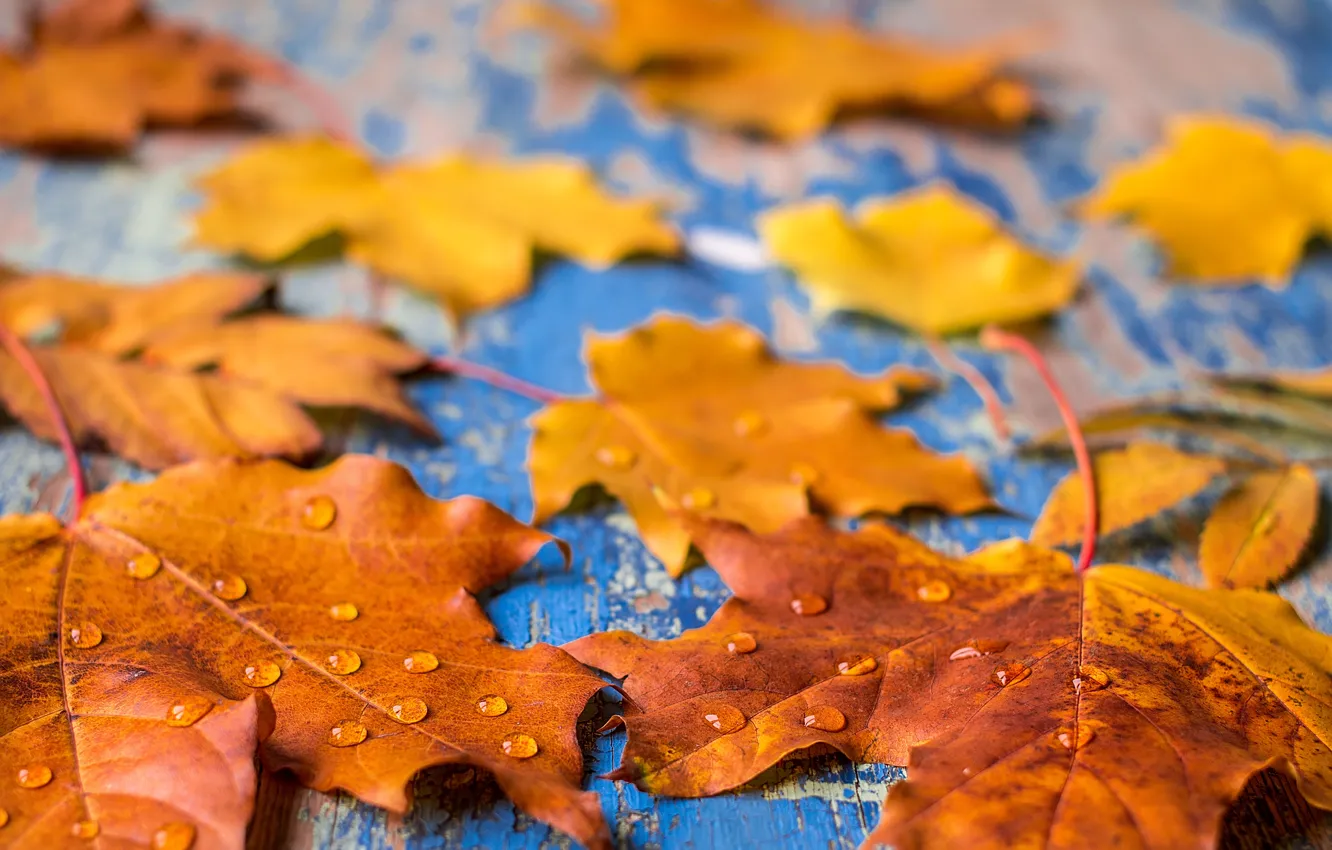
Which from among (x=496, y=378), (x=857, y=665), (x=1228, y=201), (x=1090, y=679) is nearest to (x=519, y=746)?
(x=857, y=665)

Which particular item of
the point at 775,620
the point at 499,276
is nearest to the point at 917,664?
the point at 775,620

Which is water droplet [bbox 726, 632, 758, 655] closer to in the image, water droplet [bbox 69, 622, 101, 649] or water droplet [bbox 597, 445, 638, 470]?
water droplet [bbox 597, 445, 638, 470]

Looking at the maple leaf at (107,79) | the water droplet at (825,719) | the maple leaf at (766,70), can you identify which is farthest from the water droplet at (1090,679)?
the maple leaf at (107,79)

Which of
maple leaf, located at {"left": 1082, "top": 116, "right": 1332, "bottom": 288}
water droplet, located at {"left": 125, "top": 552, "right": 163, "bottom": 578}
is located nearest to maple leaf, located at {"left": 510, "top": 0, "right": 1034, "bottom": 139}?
maple leaf, located at {"left": 1082, "top": 116, "right": 1332, "bottom": 288}

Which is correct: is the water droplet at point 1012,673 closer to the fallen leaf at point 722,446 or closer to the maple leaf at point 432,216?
the fallen leaf at point 722,446

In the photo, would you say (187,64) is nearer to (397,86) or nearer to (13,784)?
(397,86)

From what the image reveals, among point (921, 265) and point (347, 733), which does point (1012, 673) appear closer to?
point (347, 733)
